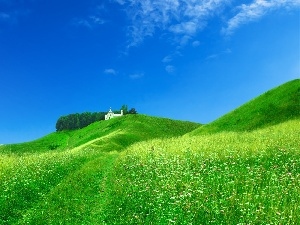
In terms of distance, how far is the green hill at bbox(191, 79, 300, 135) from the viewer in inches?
1927

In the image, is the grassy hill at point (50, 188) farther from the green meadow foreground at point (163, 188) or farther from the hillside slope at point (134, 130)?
the hillside slope at point (134, 130)

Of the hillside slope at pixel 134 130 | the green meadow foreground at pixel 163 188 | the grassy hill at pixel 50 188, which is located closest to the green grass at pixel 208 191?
the green meadow foreground at pixel 163 188

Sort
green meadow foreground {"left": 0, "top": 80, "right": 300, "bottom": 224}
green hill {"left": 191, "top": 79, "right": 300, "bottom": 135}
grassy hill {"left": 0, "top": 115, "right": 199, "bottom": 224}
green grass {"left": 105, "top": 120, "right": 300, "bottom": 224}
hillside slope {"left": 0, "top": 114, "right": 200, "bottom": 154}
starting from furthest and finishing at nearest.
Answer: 1. hillside slope {"left": 0, "top": 114, "right": 200, "bottom": 154}
2. green hill {"left": 191, "top": 79, "right": 300, "bottom": 135}
3. grassy hill {"left": 0, "top": 115, "right": 199, "bottom": 224}
4. green meadow foreground {"left": 0, "top": 80, "right": 300, "bottom": 224}
5. green grass {"left": 105, "top": 120, "right": 300, "bottom": 224}

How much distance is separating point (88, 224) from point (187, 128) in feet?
209

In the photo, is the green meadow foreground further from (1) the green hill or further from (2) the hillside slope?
(2) the hillside slope

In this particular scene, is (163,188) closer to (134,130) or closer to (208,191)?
(208,191)

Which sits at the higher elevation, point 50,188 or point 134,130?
point 134,130

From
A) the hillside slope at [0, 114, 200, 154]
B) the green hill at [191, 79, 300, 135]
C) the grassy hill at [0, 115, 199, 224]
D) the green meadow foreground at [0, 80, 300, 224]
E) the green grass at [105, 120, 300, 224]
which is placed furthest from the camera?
the hillside slope at [0, 114, 200, 154]

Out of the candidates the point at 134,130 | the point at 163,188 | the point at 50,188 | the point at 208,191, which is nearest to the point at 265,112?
the point at 134,130

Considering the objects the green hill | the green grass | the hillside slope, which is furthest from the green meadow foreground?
the hillside slope

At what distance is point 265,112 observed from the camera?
51688 mm

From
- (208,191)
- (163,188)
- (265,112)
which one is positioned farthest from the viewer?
(265,112)

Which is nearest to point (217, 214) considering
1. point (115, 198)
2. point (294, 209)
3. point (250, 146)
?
point (294, 209)

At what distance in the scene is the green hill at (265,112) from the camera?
161 ft
